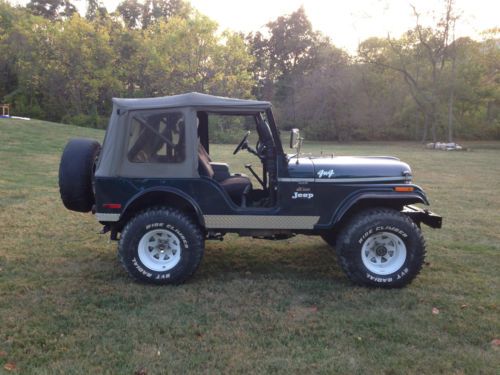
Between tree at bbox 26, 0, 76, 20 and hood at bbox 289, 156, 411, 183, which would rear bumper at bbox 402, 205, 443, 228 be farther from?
tree at bbox 26, 0, 76, 20

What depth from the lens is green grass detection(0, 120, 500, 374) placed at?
10.9ft

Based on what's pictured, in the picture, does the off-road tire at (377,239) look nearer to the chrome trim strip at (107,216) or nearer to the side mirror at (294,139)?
the side mirror at (294,139)

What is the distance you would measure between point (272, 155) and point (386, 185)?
1244mm

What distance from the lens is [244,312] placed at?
411cm

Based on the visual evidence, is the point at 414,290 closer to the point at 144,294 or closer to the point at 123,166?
the point at 144,294

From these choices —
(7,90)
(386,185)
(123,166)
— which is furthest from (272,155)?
(7,90)

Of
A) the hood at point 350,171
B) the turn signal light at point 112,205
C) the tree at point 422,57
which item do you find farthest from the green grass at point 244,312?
the tree at point 422,57

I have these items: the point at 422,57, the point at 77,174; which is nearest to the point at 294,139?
the point at 77,174

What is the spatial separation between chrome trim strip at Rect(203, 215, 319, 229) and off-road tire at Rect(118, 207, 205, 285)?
219 mm

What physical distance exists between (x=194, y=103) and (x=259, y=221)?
1389 millimetres

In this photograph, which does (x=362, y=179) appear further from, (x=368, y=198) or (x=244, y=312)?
(x=244, y=312)

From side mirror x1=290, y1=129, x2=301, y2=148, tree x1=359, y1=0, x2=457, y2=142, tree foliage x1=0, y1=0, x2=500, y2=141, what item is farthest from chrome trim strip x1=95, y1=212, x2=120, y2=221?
tree x1=359, y1=0, x2=457, y2=142

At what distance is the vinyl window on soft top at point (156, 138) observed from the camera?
4691 millimetres

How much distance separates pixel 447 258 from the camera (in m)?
5.82
